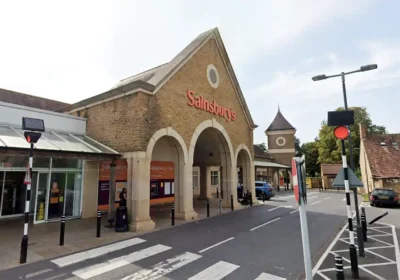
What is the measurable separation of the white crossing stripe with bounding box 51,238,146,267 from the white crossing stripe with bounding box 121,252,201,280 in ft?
6.57

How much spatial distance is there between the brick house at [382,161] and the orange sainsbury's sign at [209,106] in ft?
58.0

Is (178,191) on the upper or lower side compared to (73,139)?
lower

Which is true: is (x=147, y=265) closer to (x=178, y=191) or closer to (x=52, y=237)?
(x=52, y=237)

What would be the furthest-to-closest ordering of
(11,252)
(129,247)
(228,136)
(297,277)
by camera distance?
(228,136) → (129,247) → (11,252) → (297,277)

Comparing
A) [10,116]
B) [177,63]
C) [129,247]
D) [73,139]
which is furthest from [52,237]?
[177,63]

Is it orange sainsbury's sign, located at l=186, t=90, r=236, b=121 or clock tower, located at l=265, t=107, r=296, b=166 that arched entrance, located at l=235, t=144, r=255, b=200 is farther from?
clock tower, located at l=265, t=107, r=296, b=166

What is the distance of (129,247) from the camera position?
8.16 m

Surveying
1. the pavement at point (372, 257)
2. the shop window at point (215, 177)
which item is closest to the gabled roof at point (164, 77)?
the pavement at point (372, 257)

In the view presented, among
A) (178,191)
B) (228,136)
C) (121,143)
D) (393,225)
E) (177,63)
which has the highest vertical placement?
(177,63)

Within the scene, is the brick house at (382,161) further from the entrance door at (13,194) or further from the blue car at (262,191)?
the entrance door at (13,194)

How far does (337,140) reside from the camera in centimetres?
4903

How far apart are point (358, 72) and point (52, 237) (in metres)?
11.8

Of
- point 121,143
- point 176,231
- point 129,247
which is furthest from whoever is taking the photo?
point 121,143

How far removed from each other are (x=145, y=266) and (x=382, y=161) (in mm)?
29470
